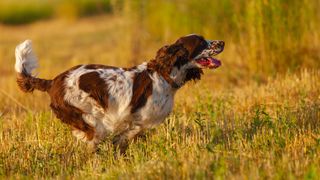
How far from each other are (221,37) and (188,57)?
6301 mm

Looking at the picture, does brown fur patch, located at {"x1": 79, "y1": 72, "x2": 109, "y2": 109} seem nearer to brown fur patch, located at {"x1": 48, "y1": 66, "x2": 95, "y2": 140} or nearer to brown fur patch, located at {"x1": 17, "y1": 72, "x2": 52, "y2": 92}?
brown fur patch, located at {"x1": 48, "y1": 66, "x2": 95, "y2": 140}

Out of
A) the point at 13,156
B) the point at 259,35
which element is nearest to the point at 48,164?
the point at 13,156

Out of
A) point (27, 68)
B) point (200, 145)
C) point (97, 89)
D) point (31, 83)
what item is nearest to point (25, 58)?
point (27, 68)

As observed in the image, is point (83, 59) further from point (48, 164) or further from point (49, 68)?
point (48, 164)

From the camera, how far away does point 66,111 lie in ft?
22.9

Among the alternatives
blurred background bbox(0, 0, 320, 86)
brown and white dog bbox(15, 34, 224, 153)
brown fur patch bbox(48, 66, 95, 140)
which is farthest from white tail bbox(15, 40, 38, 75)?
blurred background bbox(0, 0, 320, 86)

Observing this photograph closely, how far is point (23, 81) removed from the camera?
24.3 ft

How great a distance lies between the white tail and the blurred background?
433 centimetres

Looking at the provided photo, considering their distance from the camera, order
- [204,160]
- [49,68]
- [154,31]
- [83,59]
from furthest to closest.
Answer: [154,31], [83,59], [49,68], [204,160]

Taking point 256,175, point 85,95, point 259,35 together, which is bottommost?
point 256,175

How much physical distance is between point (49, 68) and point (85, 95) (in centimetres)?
765

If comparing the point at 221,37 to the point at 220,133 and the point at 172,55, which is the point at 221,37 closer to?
the point at 220,133

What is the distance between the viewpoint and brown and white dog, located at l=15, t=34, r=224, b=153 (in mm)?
6930

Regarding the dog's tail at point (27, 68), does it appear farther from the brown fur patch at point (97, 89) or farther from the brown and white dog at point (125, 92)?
the brown fur patch at point (97, 89)
